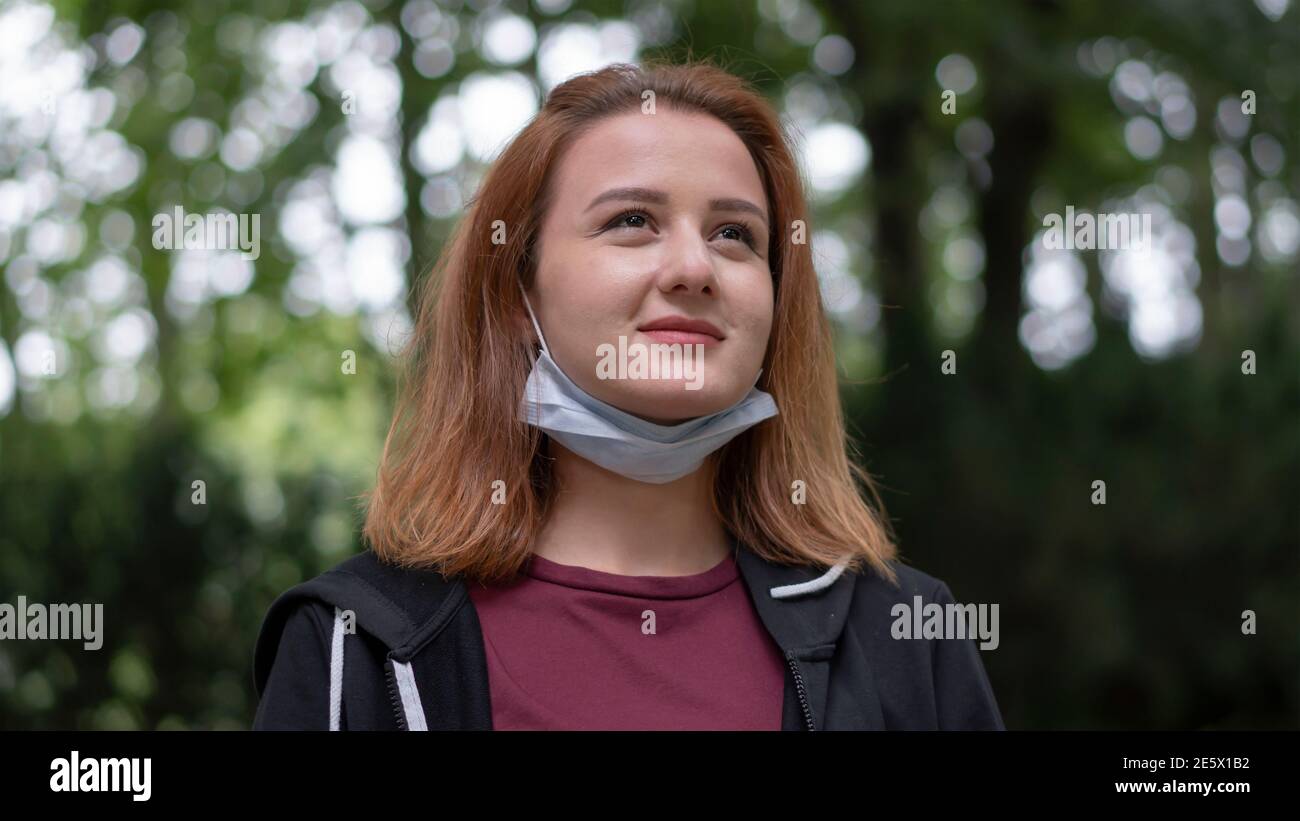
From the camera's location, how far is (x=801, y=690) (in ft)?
7.59

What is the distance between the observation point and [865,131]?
8859mm

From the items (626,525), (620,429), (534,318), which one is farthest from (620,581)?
(534,318)

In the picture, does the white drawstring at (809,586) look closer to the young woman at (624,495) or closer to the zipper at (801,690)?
the young woman at (624,495)

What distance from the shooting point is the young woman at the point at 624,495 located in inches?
89.1

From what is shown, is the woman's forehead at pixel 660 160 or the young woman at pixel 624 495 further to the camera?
the woman's forehead at pixel 660 160

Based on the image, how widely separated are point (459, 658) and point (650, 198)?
3.05ft

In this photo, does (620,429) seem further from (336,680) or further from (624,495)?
(336,680)

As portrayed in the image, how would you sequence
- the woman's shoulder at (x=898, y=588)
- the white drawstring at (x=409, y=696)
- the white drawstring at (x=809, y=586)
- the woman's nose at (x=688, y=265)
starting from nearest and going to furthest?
the white drawstring at (x=409, y=696) < the woman's nose at (x=688, y=265) < the white drawstring at (x=809, y=586) < the woman's shoulder at (x=898, y=588)

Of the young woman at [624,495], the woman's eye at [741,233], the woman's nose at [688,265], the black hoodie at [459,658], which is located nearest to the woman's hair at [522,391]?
the young woman at [624,495]

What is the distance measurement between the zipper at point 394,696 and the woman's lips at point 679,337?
2.45 feet

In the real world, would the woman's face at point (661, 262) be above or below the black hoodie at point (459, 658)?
above
